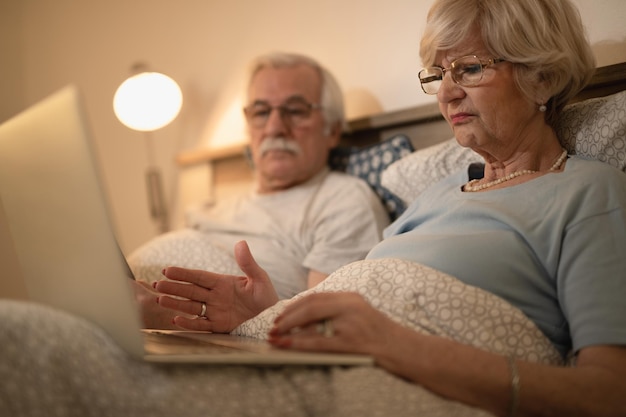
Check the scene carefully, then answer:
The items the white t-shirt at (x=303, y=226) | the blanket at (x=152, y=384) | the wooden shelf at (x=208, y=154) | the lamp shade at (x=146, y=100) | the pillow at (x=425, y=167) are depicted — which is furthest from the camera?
the lamp shade at (x=146, y=100)

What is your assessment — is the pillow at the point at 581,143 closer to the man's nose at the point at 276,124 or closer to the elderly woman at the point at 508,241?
the elderly woman at the point at 508,241

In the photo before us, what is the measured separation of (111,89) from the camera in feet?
9.47

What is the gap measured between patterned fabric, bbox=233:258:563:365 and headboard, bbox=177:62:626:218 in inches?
24.1

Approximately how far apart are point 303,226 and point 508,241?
80cm

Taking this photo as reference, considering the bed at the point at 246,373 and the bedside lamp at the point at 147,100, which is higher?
the bedside lamp at the point at 147,100

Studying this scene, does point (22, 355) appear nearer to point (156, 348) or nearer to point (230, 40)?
point (156, 348)

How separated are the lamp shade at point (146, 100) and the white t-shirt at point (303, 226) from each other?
70cm

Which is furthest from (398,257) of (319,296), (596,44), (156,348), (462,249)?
(596,44)

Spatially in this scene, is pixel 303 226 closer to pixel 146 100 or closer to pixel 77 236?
pixel 77 236

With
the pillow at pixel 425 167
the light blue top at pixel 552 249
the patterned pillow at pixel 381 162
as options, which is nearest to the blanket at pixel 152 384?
the light blue top at pixel 552 249

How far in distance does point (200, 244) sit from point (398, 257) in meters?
0.74

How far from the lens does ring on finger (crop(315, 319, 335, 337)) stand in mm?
769

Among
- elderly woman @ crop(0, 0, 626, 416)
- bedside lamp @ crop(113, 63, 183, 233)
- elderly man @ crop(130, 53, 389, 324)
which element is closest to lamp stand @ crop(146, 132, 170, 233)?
bedside lamp @ crop(113, 63, 183, 233)

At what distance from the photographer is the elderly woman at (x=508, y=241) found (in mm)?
748
